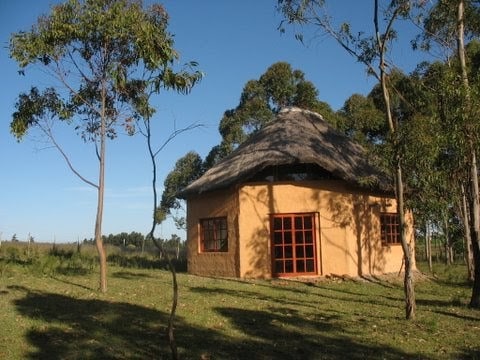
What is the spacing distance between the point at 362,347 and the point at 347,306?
380 cm

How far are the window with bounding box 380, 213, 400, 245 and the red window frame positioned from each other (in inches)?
109

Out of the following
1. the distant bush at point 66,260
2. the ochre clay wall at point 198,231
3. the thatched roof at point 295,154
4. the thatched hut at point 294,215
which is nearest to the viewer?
the thatched roof at point 295,154

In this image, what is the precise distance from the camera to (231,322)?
909cm

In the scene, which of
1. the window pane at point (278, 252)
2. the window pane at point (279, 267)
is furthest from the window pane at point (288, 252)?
the window pane at point (279, 267)

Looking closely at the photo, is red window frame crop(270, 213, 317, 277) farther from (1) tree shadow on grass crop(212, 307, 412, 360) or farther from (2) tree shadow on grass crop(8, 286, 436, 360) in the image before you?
(1) tree shadow on grass crop(212, 307, 412, 360)

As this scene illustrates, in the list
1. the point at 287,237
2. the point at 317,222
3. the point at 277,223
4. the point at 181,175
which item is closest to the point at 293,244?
the point at 287,237

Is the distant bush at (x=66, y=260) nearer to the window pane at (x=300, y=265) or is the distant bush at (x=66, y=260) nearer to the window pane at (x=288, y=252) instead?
the window pane at (x=288, y=252)

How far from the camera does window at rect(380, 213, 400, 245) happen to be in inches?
705

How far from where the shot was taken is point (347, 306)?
11.3 metres

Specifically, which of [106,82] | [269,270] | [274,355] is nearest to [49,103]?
[106,82]

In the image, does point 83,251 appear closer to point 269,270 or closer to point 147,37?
point 269,270

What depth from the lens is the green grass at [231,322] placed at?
715 centimetres

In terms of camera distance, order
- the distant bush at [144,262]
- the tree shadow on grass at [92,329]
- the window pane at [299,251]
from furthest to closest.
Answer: the distant bush at [144,262], the window pane at [299,251], the tree shadow on grass at [92,329]

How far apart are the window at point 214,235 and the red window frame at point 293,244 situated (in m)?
1.68
